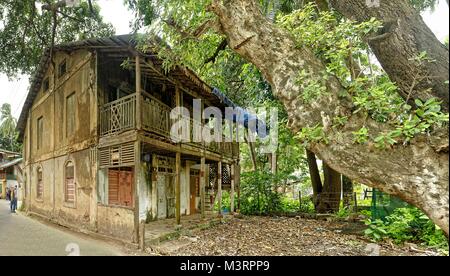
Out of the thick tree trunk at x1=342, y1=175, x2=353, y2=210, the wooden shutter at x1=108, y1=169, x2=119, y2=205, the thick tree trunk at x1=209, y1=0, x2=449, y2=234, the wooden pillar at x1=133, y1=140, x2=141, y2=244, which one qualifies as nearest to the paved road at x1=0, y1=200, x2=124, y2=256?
the wooden pillar at x1=133, y1=140, x2=141, y2=244

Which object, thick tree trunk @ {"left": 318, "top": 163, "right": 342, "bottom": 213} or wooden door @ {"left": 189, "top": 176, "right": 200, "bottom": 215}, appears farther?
wooden door @ {"left": 189, "top": 176, "right": 200, "bottom": 215}

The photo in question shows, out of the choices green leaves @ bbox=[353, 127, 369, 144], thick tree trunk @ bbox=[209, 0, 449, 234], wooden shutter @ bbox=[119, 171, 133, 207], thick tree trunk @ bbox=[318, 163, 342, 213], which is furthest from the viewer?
thick tree trunk @ bbox=[318, 163, 342, 213]

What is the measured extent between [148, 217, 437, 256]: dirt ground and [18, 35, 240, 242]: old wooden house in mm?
1453

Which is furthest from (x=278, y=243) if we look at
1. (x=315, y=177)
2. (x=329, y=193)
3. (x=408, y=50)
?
(x=315, y=177)

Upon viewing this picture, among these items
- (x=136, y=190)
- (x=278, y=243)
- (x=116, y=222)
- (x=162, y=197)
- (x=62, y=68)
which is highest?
(x=62, y=68)

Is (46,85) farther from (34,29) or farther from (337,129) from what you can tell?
(337,129)

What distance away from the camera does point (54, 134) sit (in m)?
15.8

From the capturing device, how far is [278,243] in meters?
9.48

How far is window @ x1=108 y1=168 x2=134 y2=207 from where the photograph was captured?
12.7 meters

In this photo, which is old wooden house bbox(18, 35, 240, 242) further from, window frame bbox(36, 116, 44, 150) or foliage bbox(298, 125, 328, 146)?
foliage bbox(298, 125, 328, 146)

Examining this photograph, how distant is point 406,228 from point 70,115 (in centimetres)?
1283

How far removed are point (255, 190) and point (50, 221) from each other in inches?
387

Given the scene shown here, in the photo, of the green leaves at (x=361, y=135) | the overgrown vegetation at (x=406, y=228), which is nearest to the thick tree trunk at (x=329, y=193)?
the overgrown vegetation at (x=406, y=228)

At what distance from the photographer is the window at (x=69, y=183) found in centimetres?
1368
